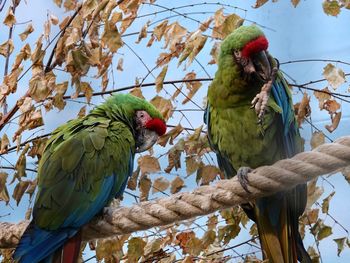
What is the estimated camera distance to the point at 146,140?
1.67 m

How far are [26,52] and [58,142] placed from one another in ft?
0.94

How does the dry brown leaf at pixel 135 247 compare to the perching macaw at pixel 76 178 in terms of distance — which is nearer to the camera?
the perching macaw at pixel 76 178

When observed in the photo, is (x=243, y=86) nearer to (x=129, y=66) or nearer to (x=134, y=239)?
(x=134, y=239)

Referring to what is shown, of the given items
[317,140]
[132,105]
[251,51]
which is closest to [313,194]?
[317,140]

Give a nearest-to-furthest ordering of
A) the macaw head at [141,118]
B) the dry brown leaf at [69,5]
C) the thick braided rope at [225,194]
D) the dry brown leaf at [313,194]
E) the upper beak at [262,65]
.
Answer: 1. the thick braided rope at [225,194]
2. the upper beak at [262,65]
3. the dry brown leaf at [313,194]
4. the macaw head at [141,118]
5. the dry brown leaf at [69,5]

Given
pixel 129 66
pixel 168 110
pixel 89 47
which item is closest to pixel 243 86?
pixel 168 110

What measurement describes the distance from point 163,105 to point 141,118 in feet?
0.22

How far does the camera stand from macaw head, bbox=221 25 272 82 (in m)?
1.45

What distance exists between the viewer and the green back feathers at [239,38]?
1.49 metres

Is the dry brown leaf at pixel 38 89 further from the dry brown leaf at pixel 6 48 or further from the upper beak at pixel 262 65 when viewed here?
the upper beak at pixel 262 65

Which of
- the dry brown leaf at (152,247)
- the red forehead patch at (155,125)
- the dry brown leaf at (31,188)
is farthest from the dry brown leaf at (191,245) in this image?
the dry brown leaf at (31,188)

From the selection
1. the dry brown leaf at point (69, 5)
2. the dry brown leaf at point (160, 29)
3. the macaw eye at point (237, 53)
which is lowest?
the macaw eye at point (237, 53)

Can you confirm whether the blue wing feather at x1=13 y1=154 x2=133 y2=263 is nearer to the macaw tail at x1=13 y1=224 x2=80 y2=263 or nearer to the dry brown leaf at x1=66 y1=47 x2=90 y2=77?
the macaw tail at x1=13 y1=224 x2=80 y2=263

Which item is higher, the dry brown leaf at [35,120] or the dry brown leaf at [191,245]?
the dry brown leaf at [35,120]
